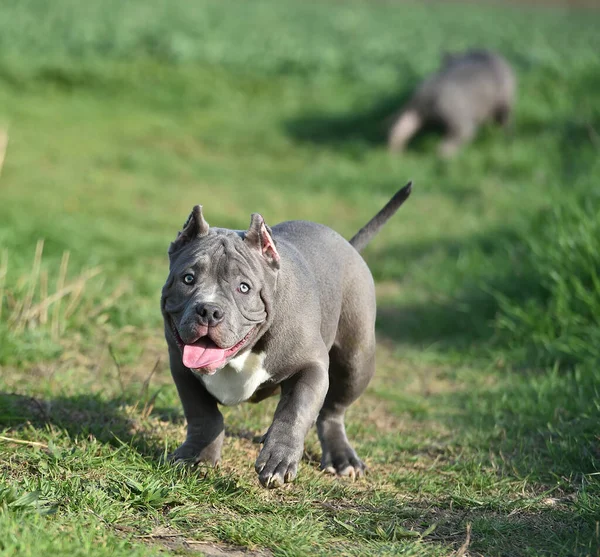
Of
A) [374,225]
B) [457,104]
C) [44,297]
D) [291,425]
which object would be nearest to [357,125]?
[457,104]

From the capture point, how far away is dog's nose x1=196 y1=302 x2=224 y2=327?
3.41 metres

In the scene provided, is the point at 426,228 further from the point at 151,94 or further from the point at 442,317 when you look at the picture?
the point at 151,94

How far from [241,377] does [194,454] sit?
0.44 m

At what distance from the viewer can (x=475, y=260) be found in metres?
7.91

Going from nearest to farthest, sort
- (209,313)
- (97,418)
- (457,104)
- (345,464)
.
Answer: (209,313) → (345,464) → (97,418) → (457,104)

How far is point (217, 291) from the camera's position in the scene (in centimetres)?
355

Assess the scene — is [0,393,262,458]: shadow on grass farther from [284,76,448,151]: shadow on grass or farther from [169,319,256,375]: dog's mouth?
[284,76,448,151]: shadow on grass

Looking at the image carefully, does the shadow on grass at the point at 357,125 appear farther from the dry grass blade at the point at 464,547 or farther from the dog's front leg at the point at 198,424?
the dry grass blade at the point at 464,547

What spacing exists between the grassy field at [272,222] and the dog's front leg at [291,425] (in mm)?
172

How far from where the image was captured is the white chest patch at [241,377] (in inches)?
149

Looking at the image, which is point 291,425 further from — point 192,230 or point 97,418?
point 97,418

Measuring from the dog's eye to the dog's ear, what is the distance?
18cm

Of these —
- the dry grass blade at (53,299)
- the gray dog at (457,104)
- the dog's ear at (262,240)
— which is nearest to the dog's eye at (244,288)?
the dog's ear at (262,240)

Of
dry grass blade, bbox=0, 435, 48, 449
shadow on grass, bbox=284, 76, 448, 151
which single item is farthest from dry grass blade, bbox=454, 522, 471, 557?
shadow on grass, bbox=284, 76, 448, 151
